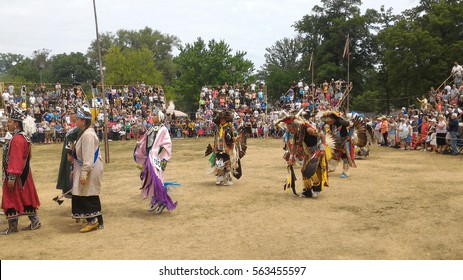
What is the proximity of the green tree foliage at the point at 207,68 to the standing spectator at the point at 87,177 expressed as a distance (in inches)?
1646

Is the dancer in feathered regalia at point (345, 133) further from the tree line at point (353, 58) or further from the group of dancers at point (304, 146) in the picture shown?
the tree line at point (353, 58)

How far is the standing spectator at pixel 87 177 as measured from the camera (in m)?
6.22

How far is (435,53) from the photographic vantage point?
108ft

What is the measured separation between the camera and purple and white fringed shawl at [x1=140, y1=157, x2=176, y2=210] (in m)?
7.16

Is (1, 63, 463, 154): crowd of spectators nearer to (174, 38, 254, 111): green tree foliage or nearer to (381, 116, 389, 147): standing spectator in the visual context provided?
(381, 116, 389, 147): standing spectator

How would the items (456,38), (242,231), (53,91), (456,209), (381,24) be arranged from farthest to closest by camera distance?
(381,24)
(456,38)
(53,91)
(456,209)
(242,231)

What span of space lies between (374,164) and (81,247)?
9.90m

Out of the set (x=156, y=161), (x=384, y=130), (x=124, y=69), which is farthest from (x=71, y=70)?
(x=156, y=161)

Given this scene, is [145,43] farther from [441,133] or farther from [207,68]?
[441,133]

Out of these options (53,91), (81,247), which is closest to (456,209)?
(81,247)

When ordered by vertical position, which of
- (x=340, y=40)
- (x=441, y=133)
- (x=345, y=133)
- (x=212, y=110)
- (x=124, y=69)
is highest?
(x=340, y=40)

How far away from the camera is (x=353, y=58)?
154 ft

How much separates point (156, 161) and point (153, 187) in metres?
0.45

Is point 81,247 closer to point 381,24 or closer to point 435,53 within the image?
point 435,53
